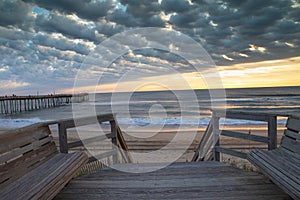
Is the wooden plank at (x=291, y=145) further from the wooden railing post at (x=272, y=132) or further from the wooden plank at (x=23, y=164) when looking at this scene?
the wooden plank at (x=23, y=164)

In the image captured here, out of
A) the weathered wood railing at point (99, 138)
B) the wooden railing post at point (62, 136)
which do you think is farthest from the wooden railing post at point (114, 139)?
the wooden railing post at point (62, 136)

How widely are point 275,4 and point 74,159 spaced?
10127mm

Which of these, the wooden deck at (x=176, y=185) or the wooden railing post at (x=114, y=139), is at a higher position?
the wooden railing post at (x=114, y=139)

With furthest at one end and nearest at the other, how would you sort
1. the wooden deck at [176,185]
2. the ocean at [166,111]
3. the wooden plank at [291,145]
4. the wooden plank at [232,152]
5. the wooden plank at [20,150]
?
the ocean at [166,111]
the wooden plank at [232,152]
the wooden plank at [291,145]
the wooden deck at [176,185]
the wooden plank at [20,150]

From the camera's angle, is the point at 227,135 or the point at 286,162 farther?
the point at 227,135

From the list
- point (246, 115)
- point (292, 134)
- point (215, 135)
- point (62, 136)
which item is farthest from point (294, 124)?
point (62, 136)

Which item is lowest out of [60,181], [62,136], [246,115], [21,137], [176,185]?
[176,185]

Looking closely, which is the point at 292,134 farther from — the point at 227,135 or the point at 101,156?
the point at 101,156

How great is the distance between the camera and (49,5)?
11.1 metres

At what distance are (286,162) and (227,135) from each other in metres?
1.31

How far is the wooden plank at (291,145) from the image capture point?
2.77m

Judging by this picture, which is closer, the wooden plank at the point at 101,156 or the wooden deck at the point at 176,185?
the wooden deck at the point at 176,185

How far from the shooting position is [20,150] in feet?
Result: 7.66

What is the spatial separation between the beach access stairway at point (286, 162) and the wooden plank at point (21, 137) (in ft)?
9.10
